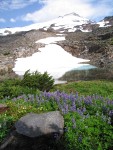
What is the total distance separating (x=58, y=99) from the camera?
480 inches

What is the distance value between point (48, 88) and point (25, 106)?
9.16 meters

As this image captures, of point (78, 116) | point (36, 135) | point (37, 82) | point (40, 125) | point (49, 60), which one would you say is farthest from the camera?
point (49, 60)

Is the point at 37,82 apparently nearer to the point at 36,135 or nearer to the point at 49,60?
the point at 36,135

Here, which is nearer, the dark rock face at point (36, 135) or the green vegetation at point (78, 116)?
the green vegetation at point (78, 116)

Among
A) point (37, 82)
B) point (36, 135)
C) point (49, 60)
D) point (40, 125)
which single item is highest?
point (49, 60)

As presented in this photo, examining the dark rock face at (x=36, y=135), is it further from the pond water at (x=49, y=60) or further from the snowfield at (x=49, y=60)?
the snowfield at (x=49, y=60)

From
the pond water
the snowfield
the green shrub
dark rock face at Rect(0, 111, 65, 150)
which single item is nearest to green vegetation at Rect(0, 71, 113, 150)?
dark rock face at Rect(0, 111, 65, 150)

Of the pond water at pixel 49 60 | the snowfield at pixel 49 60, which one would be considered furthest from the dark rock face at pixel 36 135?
the snowfield at pixel 49 60

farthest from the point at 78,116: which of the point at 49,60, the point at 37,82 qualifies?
the point at 49,60

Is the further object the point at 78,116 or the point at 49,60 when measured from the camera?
the point at 49,60

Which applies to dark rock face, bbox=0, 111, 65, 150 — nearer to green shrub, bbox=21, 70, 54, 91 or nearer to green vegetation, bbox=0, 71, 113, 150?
green vegetation, bbox=0, 71, 113, 150

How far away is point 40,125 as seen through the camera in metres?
9.73

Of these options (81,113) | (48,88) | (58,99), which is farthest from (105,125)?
(48,88)

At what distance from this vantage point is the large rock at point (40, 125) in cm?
957
